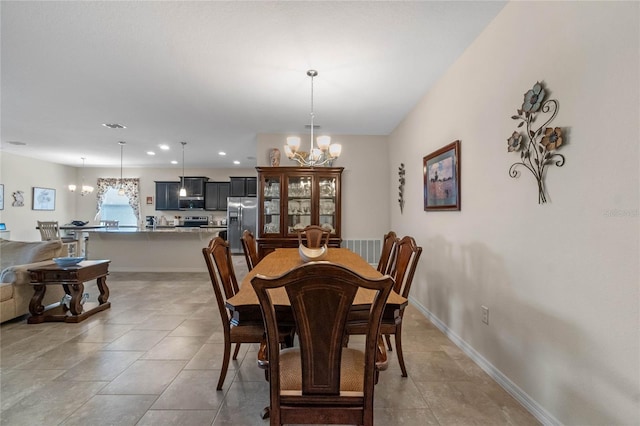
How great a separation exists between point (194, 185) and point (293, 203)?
16.0 ft

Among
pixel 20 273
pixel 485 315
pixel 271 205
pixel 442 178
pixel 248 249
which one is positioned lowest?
pixel 485 315

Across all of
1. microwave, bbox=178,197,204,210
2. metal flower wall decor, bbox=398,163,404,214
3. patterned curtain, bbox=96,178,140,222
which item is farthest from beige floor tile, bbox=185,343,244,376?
patterned curtain, bbox=96,178,140,222

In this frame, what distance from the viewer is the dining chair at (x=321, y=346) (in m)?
1.00

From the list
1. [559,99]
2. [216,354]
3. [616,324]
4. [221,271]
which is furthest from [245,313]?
[559,99]

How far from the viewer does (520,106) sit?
1790 millimetres

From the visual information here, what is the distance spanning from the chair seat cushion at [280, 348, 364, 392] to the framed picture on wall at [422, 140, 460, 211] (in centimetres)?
176

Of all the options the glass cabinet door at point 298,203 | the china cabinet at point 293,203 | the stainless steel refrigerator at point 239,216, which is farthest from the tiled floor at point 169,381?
the stainless steel refrigerator at point 239,216

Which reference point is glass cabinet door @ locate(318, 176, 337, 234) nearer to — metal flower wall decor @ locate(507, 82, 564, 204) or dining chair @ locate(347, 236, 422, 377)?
dining chair @ locate(347, 236, 422, 377)

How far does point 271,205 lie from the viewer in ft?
14.9

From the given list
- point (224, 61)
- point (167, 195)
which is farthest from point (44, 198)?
point (224, 61)

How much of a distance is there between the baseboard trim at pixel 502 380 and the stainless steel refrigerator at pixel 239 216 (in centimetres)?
576

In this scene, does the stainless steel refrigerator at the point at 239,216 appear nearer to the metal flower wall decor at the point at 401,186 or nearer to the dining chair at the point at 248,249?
the metal flower wall decor at the point at 401,186

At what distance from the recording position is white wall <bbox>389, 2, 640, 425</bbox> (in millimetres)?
1196

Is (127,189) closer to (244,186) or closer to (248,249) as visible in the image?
(244,186)
